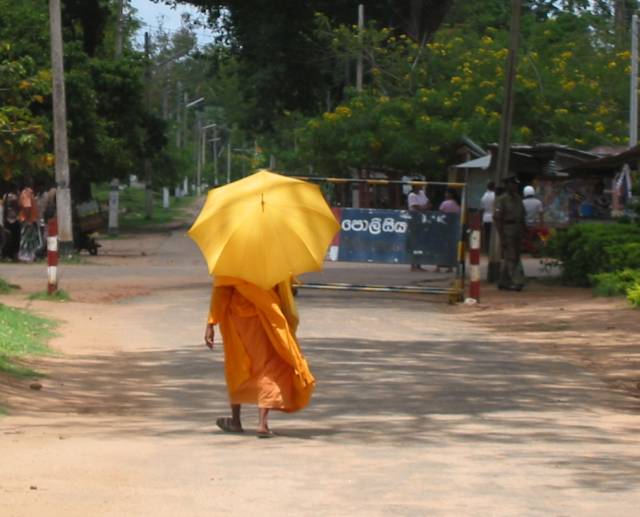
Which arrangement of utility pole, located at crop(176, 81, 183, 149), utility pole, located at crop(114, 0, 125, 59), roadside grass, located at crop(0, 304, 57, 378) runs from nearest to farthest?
roadside grass, located at crop(0, 304, 57, 378) < utility pole, located at crop(114, 0, 125, 59) < utility pole, located at crop(176, 81, 183, 149)

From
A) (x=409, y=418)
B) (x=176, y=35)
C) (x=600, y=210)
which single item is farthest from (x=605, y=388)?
(x=176, y=35)

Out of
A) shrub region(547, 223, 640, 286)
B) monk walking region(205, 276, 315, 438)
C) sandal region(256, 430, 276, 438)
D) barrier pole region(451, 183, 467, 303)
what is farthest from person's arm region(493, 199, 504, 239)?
sandal region(256, 430, 276, 438)

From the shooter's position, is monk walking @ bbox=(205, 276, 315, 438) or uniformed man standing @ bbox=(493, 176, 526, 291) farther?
uniformed man standing @ bbox=(493, 176, 526, 291)

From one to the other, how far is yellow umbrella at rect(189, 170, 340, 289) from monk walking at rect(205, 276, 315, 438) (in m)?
0.16

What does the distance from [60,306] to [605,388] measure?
30.8ft

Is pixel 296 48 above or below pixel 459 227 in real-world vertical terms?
above

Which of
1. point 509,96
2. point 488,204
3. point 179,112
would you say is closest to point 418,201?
point 488,204

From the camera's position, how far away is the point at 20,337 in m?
15.1

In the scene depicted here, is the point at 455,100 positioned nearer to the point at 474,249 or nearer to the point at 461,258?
the point at 461,258

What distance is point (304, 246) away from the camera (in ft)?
32.3

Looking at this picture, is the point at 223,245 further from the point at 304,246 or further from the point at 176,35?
the point at 176,35

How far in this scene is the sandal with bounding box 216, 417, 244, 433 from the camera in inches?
387

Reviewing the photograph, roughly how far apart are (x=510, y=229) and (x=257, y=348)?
13.4 meters

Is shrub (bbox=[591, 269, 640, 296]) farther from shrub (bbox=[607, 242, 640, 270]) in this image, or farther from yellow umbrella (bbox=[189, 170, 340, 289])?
yellow umbrella (bbox=[189, 170, 340, 289])
